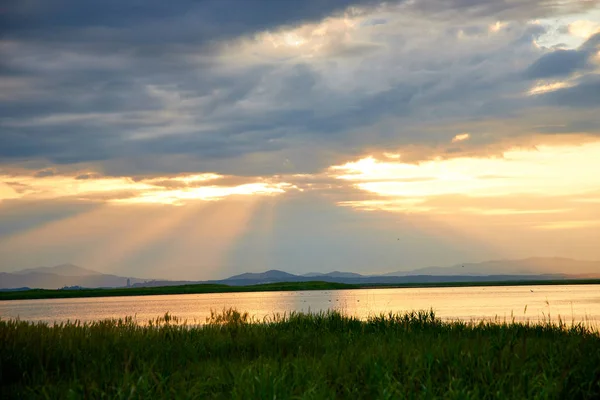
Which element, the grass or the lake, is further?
the lake

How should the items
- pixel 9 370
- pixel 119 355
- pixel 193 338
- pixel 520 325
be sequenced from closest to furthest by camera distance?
pixel 9 370 → pixel 119 355 → pixel 193 338 → pixel 520 325

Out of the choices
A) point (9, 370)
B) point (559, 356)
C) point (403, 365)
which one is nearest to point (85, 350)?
point (9, 370)

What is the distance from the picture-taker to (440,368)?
46.2 ft

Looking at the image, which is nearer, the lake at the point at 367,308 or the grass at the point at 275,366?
the grass at the point at 275,366

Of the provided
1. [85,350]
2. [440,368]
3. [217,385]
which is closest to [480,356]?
[440,368]

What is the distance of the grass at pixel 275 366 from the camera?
1190cm

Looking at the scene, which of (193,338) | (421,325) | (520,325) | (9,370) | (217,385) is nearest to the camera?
(217,385)

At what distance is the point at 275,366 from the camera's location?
13.7 meters

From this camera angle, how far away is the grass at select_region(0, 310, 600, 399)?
11.9 metres

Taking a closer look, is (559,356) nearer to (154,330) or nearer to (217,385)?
(217,385)

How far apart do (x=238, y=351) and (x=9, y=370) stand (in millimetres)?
6293

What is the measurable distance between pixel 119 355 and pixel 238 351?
3.46 meters

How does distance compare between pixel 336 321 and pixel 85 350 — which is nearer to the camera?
pixel 85 350

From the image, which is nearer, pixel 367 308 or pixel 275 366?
pixel 275 366
